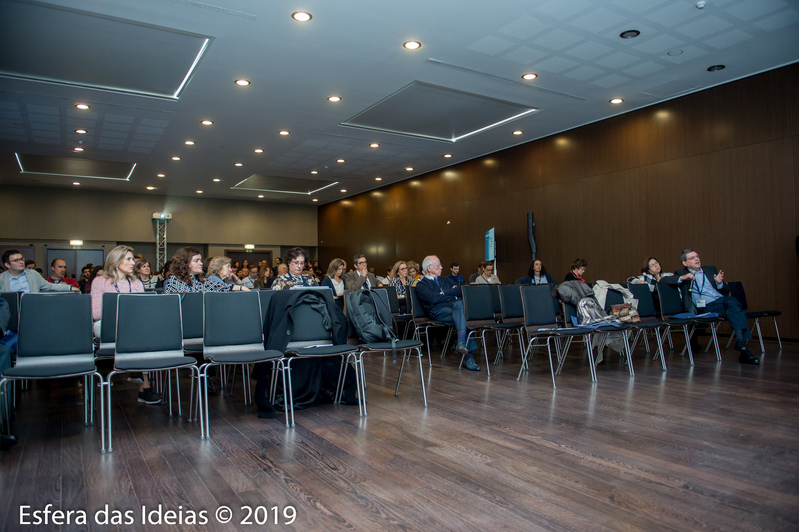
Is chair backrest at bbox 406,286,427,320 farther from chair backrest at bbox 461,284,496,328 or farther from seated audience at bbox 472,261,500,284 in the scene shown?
seated audience at bbox 472,261,500,284

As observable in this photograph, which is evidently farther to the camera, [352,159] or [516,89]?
[352,159]

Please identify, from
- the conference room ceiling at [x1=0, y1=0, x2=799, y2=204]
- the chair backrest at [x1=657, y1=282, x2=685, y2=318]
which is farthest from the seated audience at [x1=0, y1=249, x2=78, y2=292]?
the chair backrest at [x1=657, y1=282, x2=685, y2=318]

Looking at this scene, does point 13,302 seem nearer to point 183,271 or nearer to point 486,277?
point 183,271

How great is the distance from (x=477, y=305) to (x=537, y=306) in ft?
2.76

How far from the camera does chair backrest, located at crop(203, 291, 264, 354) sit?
4145 millimetres

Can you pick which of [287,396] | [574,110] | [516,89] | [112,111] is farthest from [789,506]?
[112,111]

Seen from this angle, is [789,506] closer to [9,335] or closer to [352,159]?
[9,335]

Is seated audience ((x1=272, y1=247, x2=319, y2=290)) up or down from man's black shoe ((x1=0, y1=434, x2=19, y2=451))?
up

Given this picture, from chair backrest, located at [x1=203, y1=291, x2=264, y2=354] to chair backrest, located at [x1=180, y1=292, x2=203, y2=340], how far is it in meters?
0.68

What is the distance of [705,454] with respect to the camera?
3008 mm

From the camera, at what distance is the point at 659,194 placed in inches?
356

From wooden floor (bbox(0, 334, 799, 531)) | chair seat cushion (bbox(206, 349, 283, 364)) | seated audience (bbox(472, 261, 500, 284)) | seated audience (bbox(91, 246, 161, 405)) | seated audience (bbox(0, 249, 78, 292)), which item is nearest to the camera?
wooden floor (bbox(0, 334, 799, 531))

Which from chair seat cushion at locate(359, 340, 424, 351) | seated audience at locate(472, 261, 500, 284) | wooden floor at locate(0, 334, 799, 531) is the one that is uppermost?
seated audience at locate(472, 261, 500, 284)

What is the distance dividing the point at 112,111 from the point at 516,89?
22.0 ft
